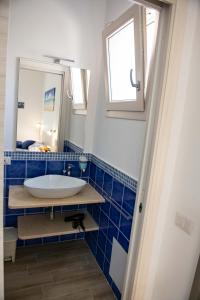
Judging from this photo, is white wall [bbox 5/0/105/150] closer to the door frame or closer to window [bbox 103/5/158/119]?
window [bbox 103/5/158/119]

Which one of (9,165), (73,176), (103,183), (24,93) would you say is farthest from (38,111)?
(103,183)

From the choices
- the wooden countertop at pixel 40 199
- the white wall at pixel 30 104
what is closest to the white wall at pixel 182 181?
the wooden countertop at pixel 40 199

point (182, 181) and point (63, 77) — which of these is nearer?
point (182, 181)

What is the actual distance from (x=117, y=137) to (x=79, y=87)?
80 centimetres

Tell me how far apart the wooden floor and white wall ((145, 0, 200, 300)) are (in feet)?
2.61

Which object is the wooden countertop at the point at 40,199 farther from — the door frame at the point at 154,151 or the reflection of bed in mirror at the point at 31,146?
the door frame at the point at 154,151

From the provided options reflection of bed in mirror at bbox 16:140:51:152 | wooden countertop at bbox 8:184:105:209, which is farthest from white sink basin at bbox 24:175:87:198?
reflection of bed in mirror at bbox 16:140:51:152

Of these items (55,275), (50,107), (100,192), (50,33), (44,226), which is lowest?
(55,275)

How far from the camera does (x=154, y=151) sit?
115cm

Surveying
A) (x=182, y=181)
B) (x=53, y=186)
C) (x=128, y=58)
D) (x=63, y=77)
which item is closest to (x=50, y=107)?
(x=63, y=77)

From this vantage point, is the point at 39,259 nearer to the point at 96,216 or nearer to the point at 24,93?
the point at 96,216

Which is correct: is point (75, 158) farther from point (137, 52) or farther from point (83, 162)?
point (137, 52)

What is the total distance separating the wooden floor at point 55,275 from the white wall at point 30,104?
120 cm

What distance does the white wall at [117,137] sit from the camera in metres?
Answer: 1.58
